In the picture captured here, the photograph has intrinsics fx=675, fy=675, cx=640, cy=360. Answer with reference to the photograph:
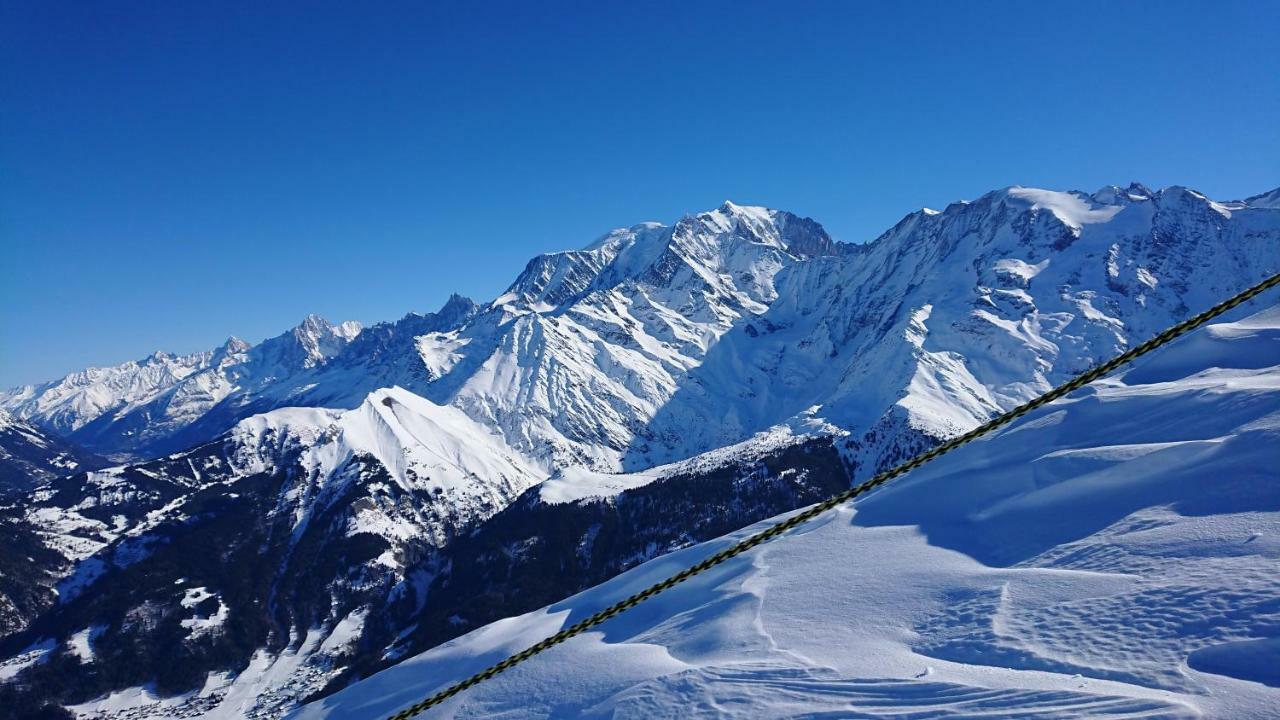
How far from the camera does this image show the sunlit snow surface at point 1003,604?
22.6 metres

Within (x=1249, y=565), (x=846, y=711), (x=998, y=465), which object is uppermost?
(x=998, y=465)

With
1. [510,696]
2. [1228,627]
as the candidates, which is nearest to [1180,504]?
[1228,627]

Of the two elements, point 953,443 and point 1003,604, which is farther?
point 1003,604

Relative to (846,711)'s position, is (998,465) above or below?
above

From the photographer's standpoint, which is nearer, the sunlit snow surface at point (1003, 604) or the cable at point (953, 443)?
the cable at point (953, 443)

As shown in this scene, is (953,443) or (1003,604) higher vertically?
(953,443)

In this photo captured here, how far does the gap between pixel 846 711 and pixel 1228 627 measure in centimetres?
1280

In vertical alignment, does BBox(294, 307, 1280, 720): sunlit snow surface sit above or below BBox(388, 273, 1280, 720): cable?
below

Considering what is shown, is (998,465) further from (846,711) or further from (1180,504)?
(846,711)

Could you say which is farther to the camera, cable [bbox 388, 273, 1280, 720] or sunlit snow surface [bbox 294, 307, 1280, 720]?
sunlit snow surface [bbox 294, 307, 1280, 720]

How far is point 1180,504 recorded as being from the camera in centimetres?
3291

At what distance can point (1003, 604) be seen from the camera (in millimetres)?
29578

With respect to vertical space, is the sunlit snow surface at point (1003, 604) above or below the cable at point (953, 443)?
below

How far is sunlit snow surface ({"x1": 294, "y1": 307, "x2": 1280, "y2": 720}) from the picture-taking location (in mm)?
22641
